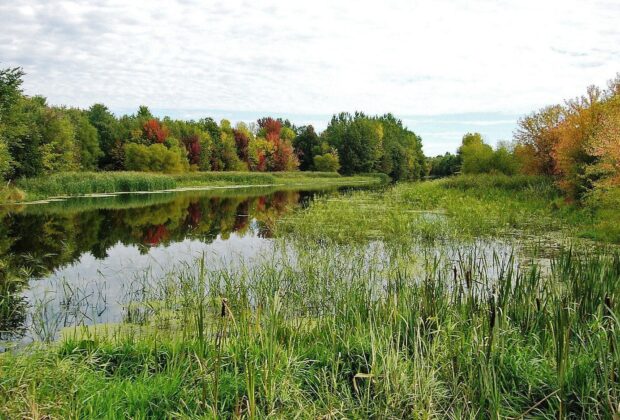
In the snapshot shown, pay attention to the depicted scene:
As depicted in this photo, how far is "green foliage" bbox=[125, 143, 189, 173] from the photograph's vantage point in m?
49.7

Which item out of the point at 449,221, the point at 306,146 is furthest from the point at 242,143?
the point at 449,221

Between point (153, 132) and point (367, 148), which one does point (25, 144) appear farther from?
point (367, 148)

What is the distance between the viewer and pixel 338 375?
4.39m

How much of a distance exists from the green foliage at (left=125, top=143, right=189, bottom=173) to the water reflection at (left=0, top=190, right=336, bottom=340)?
25.2 m

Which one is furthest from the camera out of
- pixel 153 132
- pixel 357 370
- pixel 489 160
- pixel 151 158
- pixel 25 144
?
pixel 153 132

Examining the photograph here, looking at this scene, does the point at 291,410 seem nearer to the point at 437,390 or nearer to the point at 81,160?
the point at 437,390

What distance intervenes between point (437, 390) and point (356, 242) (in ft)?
26.1

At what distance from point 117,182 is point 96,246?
994 inches

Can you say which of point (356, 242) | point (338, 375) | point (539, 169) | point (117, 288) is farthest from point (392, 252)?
point (539, 169)

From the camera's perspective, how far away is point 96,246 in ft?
45.0

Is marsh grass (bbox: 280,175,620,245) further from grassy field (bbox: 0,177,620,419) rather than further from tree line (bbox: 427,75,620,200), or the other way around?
grassy field (bbox: 0,177,620,419)

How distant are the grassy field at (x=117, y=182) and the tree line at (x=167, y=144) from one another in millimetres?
1529

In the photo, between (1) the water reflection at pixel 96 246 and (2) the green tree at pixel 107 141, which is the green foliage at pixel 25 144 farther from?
(2) the green tree at pixel 107 141

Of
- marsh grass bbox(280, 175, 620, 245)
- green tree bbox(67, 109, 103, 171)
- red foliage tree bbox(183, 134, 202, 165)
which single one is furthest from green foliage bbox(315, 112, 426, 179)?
marsh grass bbox(280, 175, 620, 245)
